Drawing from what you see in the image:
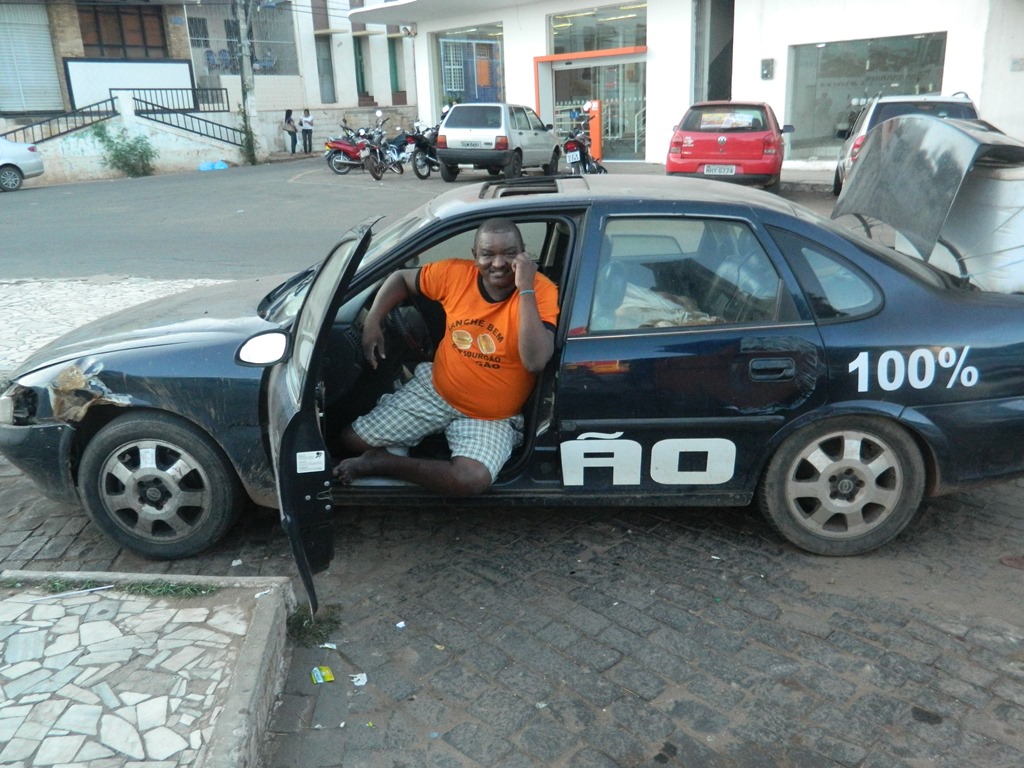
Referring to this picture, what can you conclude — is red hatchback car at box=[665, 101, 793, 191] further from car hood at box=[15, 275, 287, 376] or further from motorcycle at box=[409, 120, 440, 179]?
car hood at box=[15, 275, 287, 376]

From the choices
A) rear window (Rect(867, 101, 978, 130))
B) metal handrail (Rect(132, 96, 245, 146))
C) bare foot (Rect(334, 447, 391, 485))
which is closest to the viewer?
bare foot (Rect(334, 447, 391, 485))

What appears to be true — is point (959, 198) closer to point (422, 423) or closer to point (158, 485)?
point (422, 423)

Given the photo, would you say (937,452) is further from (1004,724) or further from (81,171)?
(81,171)

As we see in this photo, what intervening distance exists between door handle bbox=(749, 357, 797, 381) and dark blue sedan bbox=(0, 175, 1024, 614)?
0.04ft

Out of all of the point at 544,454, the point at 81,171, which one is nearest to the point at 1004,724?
the point at 544,454

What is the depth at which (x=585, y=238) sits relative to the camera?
3.57 meters

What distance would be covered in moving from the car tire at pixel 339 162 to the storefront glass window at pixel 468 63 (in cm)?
740

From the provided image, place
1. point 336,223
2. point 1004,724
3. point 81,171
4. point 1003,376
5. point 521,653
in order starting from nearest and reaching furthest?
point 1004,724 → point 521,653 → point 1003,376 → point 336,223 → point 81,171

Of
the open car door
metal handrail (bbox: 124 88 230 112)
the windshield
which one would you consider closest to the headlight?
the windshield

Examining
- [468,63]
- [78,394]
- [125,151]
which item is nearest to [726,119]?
[78,394]

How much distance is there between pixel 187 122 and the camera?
28547 mm

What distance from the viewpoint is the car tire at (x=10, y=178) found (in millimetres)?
20750

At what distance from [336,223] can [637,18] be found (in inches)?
511

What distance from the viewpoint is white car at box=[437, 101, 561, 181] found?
1841 cm
